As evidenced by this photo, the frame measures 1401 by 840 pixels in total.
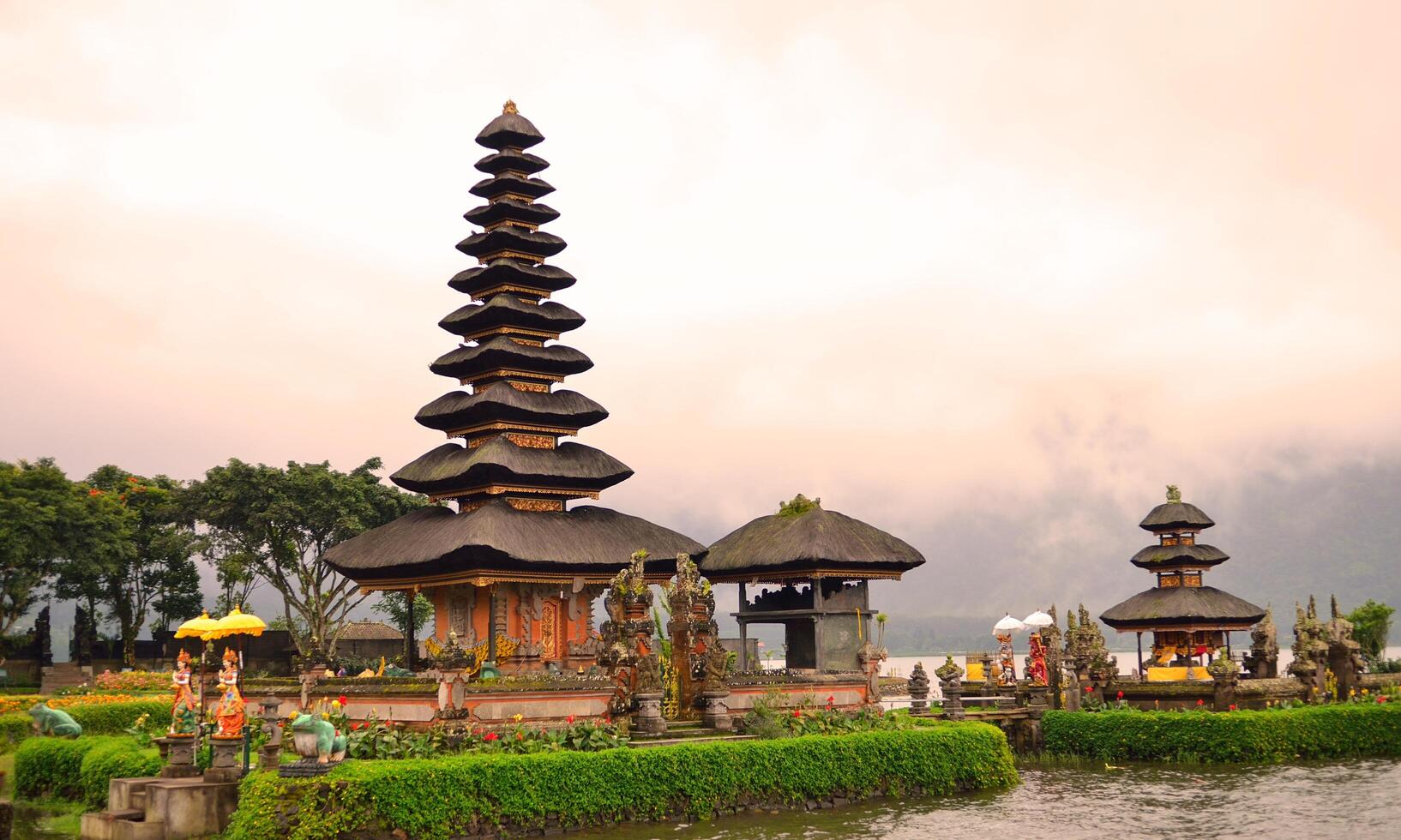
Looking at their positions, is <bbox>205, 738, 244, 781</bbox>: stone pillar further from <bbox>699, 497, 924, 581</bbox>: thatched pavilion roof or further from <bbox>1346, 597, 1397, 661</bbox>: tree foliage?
<bbox>1346, 597, 1397, 661</bbox>: tree foliage

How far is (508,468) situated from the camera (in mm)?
36125

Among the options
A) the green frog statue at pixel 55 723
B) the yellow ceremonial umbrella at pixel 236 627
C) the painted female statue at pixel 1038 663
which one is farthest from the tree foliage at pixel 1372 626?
the green frog statue at pixel 55 723

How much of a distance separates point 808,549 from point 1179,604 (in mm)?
15414

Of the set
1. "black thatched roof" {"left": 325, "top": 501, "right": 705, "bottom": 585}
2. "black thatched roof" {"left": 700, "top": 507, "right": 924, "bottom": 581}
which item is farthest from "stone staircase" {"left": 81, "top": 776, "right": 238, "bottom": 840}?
"black thatched roof" {"left": 700, "top": 507, "right": 924, "bottom": 581}

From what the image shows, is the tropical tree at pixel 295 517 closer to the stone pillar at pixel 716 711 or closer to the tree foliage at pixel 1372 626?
the stone pillar at pixel 716 711

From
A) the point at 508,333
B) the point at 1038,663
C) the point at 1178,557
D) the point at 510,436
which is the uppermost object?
the point at 508,333

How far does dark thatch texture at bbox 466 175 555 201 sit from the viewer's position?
136ft

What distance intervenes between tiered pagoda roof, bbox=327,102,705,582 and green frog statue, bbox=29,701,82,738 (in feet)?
27.8

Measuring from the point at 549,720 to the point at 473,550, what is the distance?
774 cm

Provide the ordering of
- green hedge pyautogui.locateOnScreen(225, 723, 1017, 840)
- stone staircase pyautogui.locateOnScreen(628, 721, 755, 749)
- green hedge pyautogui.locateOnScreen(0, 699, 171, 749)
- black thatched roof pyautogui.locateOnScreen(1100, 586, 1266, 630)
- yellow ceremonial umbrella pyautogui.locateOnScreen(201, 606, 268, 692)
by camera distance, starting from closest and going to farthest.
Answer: green hedge pyautogui.locateOnScreen(225, 723, 1017, 840)
stone staircase pyautogui.locateOnScreen(628, 721, 755, 749)
yellow ceremonial umbrella pyautogui.locateOnScreen(201, 606, 268, 692)
green hedge pyautogui.locateOnScreen(0, 699, 171, 749)
black thatched roof pyautogui.locateOnScreen(1100, 586, 1266, 630)

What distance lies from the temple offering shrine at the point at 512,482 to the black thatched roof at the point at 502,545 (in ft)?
0.18

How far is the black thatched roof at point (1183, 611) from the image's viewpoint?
4434 centimetres

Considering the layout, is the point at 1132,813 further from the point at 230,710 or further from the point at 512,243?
the point at 512,243


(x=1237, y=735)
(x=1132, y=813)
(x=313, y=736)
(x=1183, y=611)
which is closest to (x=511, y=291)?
(x=313, y=736)
